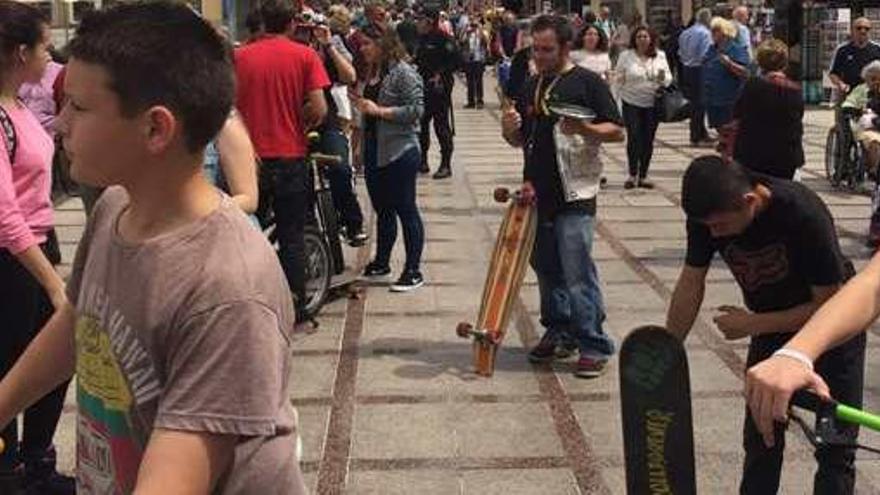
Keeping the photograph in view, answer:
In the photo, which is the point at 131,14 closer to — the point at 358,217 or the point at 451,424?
the point at 451,424

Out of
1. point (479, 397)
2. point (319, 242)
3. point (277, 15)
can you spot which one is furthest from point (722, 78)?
point (479, 397)

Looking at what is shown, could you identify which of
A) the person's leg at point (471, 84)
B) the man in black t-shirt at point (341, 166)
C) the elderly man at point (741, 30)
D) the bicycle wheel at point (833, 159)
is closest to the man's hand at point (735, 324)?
the man in black t-shirt at point (341, 166)

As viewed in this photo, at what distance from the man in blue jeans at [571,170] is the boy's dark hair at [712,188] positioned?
2485mm

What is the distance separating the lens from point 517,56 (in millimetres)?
12703

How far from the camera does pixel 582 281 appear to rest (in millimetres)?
5762

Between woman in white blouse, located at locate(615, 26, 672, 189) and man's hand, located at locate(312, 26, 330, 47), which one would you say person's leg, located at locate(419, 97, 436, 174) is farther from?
man's hand, located at locate(312, 26, 330, 47)

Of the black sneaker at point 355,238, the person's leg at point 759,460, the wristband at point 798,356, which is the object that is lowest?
the black sneaker at point 355,238

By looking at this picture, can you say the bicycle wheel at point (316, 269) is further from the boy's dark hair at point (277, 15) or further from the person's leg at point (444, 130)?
the person's leg at point (444, 130)

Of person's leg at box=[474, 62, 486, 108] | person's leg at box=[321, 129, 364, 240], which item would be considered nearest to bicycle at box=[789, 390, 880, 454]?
person's leg at box=[321, 129, 364, 240]

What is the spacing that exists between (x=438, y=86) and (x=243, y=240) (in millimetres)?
11217

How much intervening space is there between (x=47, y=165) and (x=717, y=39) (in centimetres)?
1094

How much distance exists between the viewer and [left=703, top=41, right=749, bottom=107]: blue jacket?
13.7 meters

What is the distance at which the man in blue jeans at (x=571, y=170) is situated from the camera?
18.8ft

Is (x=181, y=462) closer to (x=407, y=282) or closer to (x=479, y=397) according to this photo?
(x=479, y=397)
